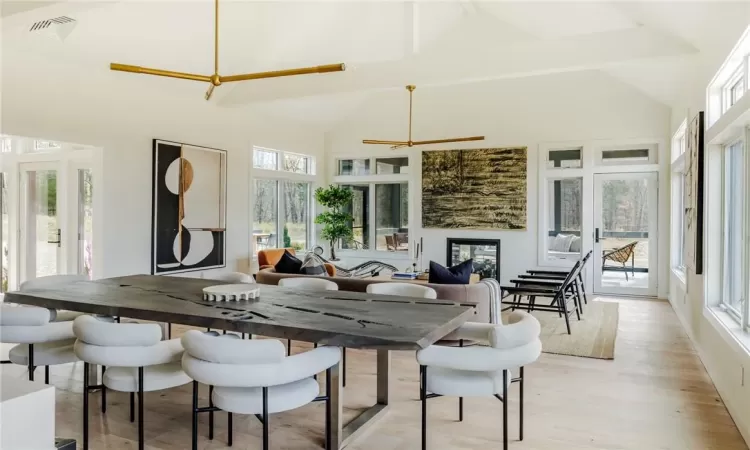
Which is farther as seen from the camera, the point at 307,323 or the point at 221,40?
the point at 221,40

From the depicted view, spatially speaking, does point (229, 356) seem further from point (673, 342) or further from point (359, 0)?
point (359, 0)

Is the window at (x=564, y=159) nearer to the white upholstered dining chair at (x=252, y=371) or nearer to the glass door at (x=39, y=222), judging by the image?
the white upholstered dining chair at (x=252, y=371)

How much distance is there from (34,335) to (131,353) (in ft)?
2.90

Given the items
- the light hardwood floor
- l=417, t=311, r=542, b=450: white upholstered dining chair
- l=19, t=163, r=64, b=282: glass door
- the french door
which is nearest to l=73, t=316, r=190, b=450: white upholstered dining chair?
the light hardwood floor

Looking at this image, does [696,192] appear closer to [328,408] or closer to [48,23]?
[328,408]

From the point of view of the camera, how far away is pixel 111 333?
262 cm

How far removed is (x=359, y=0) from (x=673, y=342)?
5.49 metres

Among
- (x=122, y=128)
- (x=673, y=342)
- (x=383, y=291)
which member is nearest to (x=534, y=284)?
(x=673, y=342)

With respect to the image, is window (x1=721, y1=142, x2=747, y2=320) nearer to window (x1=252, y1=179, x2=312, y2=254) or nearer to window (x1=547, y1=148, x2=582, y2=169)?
window (x1=547, y1=148, x2=582, y2=169)

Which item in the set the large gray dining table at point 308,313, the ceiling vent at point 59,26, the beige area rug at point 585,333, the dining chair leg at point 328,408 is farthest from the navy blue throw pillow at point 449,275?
the ceiling vent at point 59,26

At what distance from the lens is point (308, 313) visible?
2908 millimetres

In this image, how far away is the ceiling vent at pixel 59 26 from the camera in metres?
5.04

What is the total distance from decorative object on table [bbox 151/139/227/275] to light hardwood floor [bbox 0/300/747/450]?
104 inches

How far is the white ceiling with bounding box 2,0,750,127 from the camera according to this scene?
4949 mm
